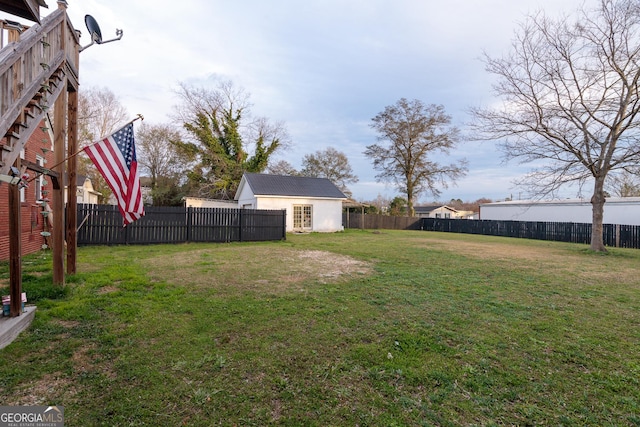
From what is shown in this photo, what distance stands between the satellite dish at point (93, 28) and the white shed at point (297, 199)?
1280cm

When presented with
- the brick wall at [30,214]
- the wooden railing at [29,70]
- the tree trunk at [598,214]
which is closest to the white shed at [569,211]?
the tree trunk at [598,214]

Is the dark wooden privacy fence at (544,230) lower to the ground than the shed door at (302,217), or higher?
lower

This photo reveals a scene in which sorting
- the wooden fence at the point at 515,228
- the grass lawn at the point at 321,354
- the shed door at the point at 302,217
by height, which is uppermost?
the shed door at the point at 302,217

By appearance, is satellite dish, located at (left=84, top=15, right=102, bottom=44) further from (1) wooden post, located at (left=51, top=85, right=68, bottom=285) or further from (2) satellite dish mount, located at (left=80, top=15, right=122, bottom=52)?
(1) wooden post, located at (left=51, top=85, right=68, bottom=285)

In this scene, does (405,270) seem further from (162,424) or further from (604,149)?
(604,149)

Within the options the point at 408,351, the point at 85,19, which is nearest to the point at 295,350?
the point at 408,351

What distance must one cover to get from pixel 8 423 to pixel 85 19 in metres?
5.73

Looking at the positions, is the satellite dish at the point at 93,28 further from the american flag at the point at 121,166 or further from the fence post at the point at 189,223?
the fence post at the point at 189,223

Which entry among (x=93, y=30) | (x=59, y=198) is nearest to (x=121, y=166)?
(x=59, y=198)

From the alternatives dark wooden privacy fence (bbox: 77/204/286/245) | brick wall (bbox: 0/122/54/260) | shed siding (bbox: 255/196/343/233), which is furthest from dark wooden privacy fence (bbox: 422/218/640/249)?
brick wall (bbox: 0/122/54/260)

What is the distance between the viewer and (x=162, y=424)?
1.94 meters

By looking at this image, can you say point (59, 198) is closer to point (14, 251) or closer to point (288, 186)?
point (14, 251)

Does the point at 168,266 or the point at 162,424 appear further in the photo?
the point at 168,266

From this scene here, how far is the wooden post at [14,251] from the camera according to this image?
3.25 meters
